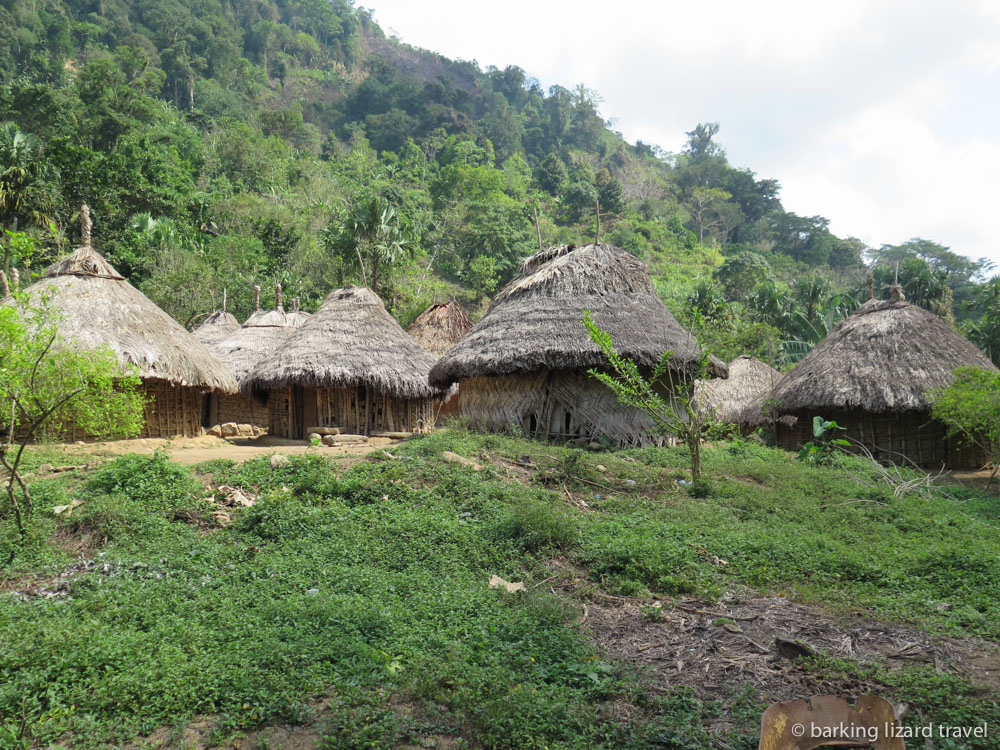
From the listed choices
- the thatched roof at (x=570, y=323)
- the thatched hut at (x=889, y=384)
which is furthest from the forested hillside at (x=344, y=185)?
the thatched hut at (x=889, y=384)

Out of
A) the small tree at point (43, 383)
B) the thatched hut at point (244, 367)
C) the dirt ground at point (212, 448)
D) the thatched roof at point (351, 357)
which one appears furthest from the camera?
the thatched hut at point (244, 367)

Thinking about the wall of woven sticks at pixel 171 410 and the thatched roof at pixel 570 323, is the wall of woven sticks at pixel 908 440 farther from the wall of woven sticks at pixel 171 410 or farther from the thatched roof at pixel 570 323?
the wall of woven sticks at pixel 171 410

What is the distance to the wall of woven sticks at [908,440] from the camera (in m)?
13.2

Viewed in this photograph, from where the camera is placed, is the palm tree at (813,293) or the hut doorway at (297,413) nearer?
the hut doorway at (297,413)

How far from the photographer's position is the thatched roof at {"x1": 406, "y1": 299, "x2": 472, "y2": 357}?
Result: 2166 cm

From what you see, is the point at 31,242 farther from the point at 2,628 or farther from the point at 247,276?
the point at 247,276

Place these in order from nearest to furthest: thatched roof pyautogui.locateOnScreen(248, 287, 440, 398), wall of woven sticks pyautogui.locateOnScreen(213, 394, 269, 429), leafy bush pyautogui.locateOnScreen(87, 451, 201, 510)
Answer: leafy bush pyautogui.locateOnScreen(87, 451, 201, 510) → thatched roof pyautogui.locateOnScreen(248, 287, 440, 398) → wall of woven sticks pyautogui.locateOnScreen(213, 394, 269, 429)

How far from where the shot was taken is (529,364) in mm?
11781

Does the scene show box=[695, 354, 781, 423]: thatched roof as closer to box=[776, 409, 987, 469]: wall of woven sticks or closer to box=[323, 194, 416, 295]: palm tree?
box=[776, 409, 987, 469]: wall of woven sticks

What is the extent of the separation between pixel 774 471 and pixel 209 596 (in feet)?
24.9

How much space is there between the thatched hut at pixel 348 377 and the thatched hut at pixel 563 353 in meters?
1.53

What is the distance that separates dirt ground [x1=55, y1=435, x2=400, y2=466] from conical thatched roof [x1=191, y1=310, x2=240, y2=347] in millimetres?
5540

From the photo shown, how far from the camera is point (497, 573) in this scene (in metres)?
5.38

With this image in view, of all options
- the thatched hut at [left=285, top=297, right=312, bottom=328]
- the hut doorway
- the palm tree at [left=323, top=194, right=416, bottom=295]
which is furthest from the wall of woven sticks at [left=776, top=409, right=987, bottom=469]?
the palm tree at [left=323, top=194, right=416, bottom=295]
